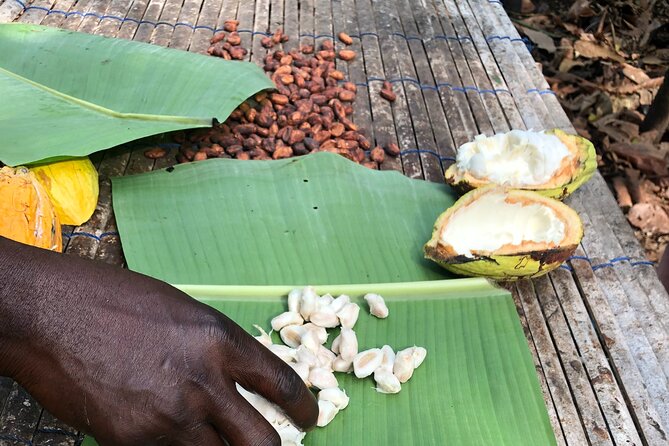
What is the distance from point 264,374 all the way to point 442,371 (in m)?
0.53

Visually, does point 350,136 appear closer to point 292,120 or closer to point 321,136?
point 321,136

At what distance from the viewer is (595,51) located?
13.8ft

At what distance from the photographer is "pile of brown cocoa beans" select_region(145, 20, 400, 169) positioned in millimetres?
2106

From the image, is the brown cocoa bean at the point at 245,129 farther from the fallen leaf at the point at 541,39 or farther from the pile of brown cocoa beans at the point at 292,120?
the fallen leaf at the point at 541,39

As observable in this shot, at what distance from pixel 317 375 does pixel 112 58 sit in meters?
1.49

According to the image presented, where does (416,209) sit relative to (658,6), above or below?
above

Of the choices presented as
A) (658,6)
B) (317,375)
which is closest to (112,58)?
(317,375)

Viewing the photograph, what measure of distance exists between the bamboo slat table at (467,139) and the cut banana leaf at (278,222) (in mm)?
133

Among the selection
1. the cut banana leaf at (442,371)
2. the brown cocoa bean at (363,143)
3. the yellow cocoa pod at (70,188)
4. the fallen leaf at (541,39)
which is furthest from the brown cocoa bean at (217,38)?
the fallen leaf at (541,39)

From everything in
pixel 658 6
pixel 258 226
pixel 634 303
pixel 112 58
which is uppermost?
pixel 112 58

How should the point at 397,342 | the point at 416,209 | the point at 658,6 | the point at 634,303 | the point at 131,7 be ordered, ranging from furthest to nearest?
the point at 658,6, the point at 131,7, the point at 416,209, the point at 634,303, the point at 397,342

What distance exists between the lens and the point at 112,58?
7.31 feet

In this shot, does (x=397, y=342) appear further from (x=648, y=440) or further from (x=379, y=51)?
(x=379, y=51)

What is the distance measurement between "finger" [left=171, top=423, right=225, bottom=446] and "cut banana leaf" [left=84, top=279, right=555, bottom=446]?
0.34 meters
